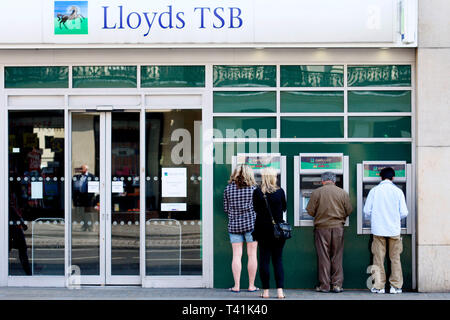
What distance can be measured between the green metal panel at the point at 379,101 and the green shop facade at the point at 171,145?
0.01m

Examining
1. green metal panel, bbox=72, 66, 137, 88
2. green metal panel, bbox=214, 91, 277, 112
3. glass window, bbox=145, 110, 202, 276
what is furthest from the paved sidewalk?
green metal panel, bbox=72, 66, 137, 88

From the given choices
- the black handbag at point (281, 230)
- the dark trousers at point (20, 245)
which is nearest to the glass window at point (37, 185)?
the dark trousers at point (20, 245)

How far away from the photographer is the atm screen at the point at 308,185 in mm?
9578

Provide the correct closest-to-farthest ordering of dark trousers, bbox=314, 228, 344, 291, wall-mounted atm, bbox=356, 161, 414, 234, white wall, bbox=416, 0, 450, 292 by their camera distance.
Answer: dark trousers, bbox=314, 228, 344, 291 → white wall, bbox=416, 0, 450, 292 → wall-mounted atm, bbox=356, 161, 414, 234

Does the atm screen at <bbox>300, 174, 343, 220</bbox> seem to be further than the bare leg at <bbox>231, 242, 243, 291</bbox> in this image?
Yes

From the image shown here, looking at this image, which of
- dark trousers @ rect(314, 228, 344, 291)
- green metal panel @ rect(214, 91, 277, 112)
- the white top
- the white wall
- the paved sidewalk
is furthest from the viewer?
green metal panel @ rect(214, 91, 277, 112)

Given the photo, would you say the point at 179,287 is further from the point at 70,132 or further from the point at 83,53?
the point at 83,53

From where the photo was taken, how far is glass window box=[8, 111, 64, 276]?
32.0 ft

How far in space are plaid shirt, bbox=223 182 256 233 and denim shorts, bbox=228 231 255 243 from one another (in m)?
0.07

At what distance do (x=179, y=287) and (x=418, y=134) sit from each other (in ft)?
13.2

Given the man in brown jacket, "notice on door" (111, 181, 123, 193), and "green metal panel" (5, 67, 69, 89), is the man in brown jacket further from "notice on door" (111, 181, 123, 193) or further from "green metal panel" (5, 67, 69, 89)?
"green metal panel" (5, 67, 69, 89)

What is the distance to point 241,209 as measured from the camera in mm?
9008

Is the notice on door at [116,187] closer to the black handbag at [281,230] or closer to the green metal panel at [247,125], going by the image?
the green metal panel at [247,125]

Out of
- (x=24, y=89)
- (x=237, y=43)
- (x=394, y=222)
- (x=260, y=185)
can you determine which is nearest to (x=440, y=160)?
(x=394, y=222)
